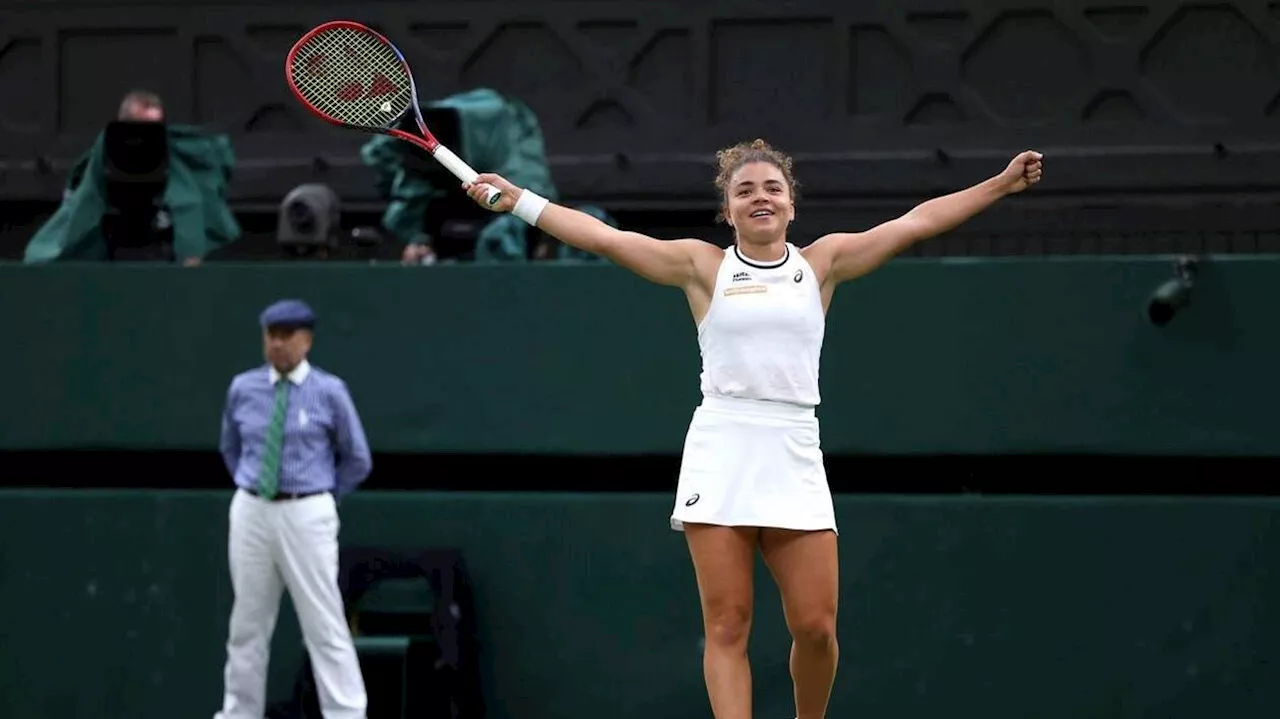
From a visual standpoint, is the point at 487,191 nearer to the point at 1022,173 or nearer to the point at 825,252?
the point at 825,252

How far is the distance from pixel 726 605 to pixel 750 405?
57cm

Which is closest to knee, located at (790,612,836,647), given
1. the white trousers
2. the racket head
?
the racket head

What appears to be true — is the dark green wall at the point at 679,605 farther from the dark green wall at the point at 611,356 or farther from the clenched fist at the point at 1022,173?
the clenched fist at the point at 1022,173

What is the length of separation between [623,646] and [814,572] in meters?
2.90

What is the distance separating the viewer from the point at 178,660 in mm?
8781

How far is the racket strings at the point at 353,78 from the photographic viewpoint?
6.39 meters

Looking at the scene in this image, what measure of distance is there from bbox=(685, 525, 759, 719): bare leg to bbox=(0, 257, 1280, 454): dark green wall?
2.74 m

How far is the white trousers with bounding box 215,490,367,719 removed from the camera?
8.12 m

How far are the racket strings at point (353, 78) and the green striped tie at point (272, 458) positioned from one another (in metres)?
2.04

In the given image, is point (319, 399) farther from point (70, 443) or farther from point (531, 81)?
point (531, 81)

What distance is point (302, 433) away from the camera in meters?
8.21

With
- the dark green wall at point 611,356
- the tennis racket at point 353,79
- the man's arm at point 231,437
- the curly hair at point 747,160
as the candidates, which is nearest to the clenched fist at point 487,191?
the tennis racket at point 353,79

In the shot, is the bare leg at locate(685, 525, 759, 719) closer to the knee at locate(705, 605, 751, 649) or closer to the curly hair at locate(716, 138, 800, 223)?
the knee at locate(705, 605, 751, 649)

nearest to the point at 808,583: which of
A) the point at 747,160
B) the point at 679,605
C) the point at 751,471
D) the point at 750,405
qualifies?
the point at 751,471
